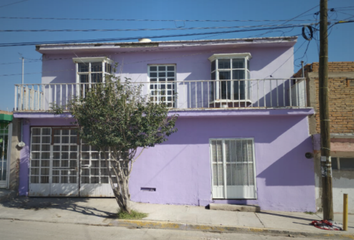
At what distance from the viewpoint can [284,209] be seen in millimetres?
8969

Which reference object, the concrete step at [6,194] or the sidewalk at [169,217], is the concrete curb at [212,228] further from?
the concrete step at [6,194]

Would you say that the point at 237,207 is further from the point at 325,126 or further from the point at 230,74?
the point at 230,74

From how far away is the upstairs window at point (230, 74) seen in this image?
10.2m

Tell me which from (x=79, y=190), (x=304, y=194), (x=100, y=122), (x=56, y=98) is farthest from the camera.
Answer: (x=56, y=98)

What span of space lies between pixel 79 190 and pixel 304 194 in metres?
7.41

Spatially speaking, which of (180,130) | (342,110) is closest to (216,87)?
(180,130)

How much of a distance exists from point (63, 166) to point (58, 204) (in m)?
1.41

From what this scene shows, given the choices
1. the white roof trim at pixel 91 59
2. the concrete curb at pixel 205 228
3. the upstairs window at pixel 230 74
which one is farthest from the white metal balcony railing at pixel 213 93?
the concrete curb at pixel 205 228

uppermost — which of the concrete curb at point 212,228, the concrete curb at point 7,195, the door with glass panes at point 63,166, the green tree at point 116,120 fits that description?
the green tree at point 116,120

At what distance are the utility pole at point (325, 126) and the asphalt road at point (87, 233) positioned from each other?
1672 millimetres

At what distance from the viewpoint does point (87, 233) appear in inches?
259

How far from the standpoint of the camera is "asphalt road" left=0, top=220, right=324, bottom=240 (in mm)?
6312

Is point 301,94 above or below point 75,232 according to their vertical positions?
above

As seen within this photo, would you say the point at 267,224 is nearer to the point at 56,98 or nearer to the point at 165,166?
the point at 165,166
